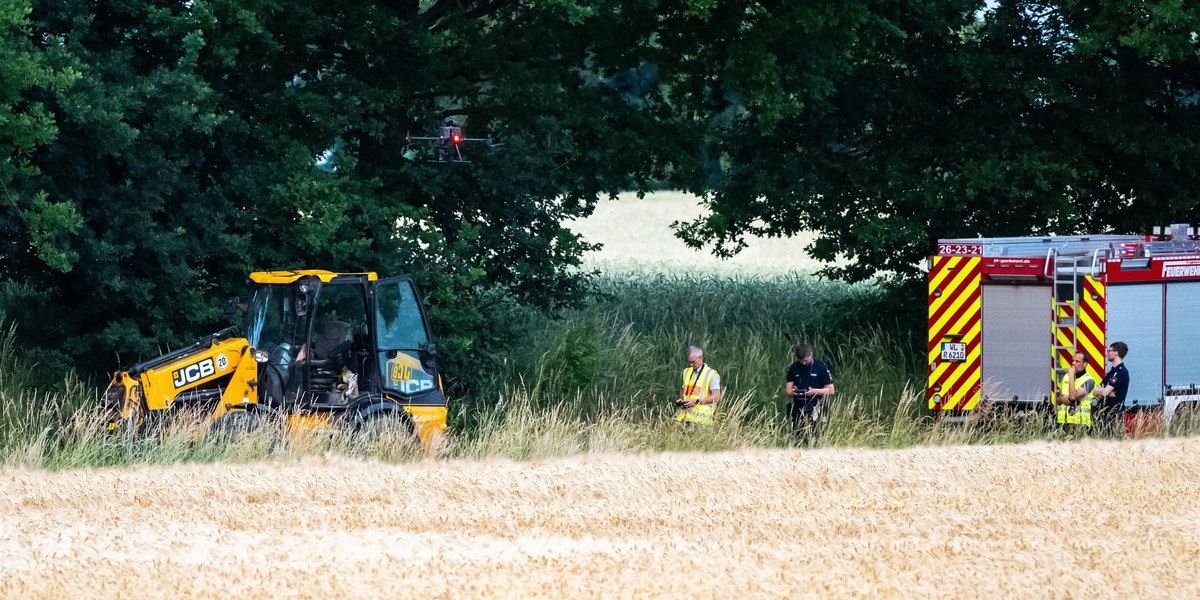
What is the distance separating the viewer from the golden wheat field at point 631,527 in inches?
262

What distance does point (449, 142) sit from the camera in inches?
693

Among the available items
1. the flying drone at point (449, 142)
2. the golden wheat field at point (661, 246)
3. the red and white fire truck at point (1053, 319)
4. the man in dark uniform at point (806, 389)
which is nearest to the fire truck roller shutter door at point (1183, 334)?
the red and white fire truck at point (1053, 319)

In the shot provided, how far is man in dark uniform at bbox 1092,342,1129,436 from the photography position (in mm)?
14438

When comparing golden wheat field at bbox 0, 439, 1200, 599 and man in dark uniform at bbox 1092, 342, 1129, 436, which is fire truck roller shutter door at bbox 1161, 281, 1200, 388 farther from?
golden wheat field at bbox 0, 439, 1200, 599

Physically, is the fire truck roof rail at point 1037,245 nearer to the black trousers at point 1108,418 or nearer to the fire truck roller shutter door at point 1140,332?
the fire truck roller shutter door at point 1140,332

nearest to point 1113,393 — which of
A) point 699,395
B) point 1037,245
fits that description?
point 1037,245

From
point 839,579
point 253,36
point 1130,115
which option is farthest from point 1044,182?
point 839,579

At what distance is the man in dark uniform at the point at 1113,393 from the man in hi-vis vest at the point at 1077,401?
13 centimetres

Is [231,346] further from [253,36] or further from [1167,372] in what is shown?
[1167,372]

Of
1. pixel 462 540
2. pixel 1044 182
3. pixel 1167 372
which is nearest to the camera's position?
pixel 462 540

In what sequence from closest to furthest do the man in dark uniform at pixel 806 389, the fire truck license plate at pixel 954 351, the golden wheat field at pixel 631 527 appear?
the golden wheat field at pixel 631 527 → the man in dark uniform at pixel 806 389 → the fire truck license plate at pixel 954 351

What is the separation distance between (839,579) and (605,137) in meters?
12.8

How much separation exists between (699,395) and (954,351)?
Answer: 11.5 feet

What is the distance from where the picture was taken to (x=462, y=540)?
7.47 metres
